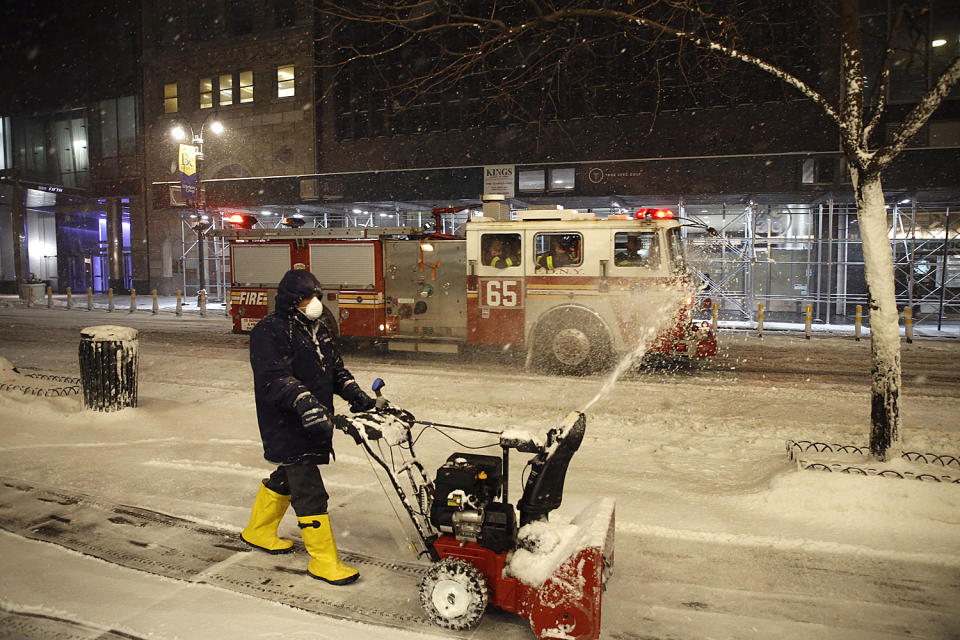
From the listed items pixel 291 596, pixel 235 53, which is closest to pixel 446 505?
pixel 291 596

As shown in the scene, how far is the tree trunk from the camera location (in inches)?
220

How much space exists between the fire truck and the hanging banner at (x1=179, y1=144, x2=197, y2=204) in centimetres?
1400

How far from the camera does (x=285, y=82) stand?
96.3ft

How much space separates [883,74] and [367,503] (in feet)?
19.6

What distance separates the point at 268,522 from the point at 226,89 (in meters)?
31.4

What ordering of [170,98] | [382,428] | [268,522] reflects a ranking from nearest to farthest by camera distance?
1. [382,428]
2. [268,522]
3. [170,98]

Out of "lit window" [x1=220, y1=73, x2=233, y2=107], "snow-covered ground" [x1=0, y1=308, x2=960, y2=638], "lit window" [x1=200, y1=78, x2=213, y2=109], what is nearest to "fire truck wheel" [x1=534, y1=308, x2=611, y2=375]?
"snow-covered ground" [x1=0, y1=308, x2=960, y2=638]

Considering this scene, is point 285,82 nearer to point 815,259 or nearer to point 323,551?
point 815,259

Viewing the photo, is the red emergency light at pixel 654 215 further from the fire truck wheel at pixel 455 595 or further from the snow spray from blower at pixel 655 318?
the fire truck wheel at pixel 455 595

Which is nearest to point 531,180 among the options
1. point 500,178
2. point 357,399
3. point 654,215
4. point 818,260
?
point 500,178

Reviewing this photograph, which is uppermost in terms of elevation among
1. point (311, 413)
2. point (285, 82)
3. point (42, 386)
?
point (285, 82)

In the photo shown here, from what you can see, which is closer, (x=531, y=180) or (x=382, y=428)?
(x=382, y=428)

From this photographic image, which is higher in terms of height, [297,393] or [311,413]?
[297,393]

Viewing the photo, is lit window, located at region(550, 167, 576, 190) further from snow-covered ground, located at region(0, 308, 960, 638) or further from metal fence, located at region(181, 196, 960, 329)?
snow-covered ground, located at region(0, 308, 960, 638)
